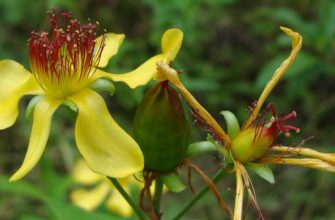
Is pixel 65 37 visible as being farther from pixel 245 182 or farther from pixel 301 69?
pixel 301 69

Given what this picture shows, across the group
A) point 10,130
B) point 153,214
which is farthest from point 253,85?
point 153,214

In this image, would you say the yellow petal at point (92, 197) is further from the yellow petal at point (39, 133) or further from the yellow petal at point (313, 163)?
the yellow petal at point (313, 163)

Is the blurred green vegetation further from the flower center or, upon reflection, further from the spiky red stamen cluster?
the spiky red stamen cluster

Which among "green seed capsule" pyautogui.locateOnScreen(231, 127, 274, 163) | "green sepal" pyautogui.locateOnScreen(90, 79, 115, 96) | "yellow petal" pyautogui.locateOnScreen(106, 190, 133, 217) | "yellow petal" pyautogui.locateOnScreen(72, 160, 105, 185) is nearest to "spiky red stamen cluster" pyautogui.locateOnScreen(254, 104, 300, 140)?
"green seed capsule" pyautogui.locateOnScreen(231, 127, 274, 163)

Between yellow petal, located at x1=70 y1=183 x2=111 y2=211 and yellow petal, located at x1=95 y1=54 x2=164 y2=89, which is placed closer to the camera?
yellow petal, located at x1=95 y1=54 x2=164 y2=89

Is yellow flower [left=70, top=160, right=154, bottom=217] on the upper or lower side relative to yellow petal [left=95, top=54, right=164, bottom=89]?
Result: lower

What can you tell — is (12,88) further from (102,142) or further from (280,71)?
(280,71)

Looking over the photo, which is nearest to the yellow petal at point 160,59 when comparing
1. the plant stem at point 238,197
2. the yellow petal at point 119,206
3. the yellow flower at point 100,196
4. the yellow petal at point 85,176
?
the plant stem at point 238,197
